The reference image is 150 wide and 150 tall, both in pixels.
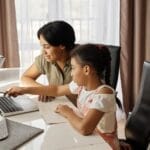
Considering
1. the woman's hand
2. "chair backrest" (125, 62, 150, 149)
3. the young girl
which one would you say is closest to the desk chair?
"chair backrest" (125, 62, 150, 149)

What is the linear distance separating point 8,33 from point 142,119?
1.58 meters

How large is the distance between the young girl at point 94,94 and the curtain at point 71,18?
1344 millimetres

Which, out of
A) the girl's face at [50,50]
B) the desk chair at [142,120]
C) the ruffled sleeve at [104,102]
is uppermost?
the girl's face at [50,50]

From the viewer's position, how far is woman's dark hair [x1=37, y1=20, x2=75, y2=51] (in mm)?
1784

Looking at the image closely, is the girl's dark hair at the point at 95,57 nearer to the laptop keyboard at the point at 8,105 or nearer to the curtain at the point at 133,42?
the laptop keyboard at the point at 8,105

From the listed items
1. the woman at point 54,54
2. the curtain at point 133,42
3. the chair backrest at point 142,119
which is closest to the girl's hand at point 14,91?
the woman at point 54,54

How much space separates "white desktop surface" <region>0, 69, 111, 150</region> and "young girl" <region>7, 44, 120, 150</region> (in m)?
0.05

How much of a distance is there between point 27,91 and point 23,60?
1.26 meters

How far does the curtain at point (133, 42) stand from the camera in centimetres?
291

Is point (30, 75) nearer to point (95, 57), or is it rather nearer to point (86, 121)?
point (95, 57)

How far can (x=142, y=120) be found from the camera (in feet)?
5.19

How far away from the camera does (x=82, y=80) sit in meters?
1.43

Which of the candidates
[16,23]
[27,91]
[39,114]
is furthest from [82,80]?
[16,23]

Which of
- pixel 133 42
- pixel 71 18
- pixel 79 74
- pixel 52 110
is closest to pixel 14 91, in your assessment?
pixel 52 110
